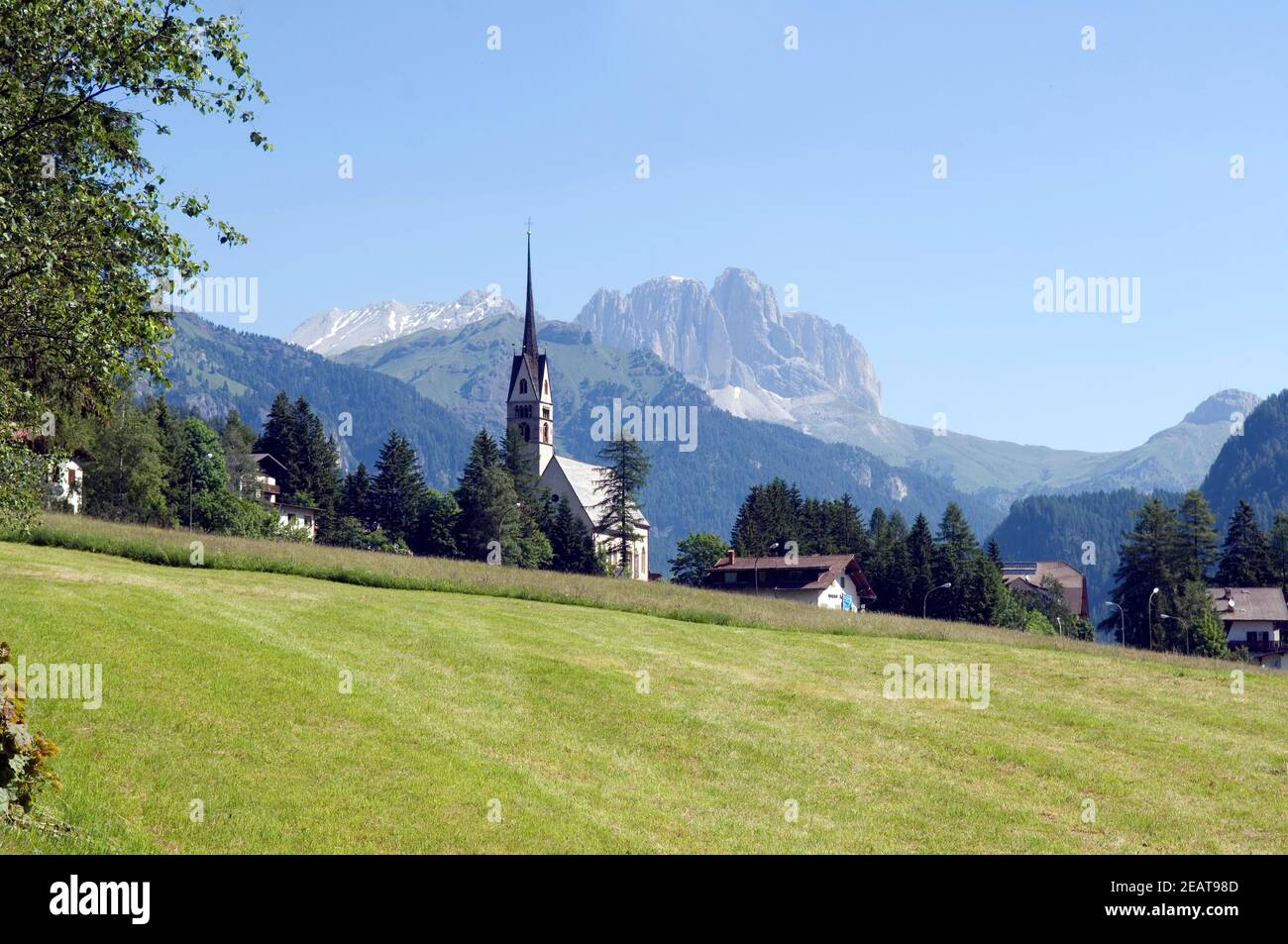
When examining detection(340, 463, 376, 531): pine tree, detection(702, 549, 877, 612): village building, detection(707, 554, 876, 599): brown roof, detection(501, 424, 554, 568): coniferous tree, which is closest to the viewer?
detection(702, 549, 877, 612): village building

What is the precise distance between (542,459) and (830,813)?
171 meters

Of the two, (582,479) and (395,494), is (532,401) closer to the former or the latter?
(582,479)

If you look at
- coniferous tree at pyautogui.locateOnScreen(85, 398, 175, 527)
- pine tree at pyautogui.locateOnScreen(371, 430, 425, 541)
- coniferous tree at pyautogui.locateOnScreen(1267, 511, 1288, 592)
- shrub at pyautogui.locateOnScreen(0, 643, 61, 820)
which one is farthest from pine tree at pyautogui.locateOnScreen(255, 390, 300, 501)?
shrub at pyautogui.locateOnScreen(0, 643, 61, 820)

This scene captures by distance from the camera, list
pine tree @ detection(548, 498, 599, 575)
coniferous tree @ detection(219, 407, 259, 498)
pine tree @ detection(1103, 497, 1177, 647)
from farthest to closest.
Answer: pine tree @ detection(548, 498, 599, 575) → coniferous tree @ detection(219, 407, 259, 498) → pine tree @ detection(1103, 497, 1177, 647)

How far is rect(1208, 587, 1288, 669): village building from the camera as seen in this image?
133 meters

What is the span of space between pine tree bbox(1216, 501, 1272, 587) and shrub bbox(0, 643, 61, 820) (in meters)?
145

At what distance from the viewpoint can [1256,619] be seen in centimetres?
13300

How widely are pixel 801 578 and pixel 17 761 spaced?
115 m

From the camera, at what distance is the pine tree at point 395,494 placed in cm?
14625

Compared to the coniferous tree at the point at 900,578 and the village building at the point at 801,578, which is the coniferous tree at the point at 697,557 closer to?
the village building at the point at 801,578

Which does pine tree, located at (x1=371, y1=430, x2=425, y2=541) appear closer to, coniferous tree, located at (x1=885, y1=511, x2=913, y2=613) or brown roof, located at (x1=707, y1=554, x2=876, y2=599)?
brown roof, located at (x1=707, y1=554, x2=876, y2=599)
